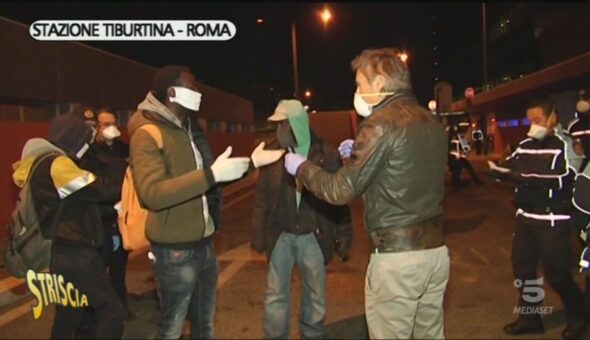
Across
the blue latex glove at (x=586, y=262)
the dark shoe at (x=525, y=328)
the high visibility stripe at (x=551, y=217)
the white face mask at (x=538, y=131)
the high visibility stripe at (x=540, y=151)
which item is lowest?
the dark shoe at (x=525, y=328)

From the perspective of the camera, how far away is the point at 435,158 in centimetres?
280

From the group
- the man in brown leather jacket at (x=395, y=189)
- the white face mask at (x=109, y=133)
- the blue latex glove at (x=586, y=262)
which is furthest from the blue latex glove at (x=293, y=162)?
the white face mask at (x=109, y=133)

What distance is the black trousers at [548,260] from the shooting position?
4.65 m

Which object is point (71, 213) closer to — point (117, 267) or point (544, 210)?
point (117, 267)

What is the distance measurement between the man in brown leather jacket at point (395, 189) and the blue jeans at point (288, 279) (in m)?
1.38

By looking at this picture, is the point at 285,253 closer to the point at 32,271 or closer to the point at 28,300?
the point at 32,271

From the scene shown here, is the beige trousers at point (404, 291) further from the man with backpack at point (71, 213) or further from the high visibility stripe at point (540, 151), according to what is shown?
the high visibility stripe at point (540, 151)

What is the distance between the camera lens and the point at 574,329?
15.3 feet

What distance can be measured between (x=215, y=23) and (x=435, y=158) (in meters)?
8.40

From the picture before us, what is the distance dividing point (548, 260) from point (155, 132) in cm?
340

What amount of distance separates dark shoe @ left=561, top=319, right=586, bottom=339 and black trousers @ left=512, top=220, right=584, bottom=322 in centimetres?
5

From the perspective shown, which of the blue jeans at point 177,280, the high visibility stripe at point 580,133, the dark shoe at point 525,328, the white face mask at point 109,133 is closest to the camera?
the blue jeans at point 177,280

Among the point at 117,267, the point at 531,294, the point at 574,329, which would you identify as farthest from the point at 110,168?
the point at 574,329

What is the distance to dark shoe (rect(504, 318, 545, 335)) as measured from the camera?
15.8 ft
